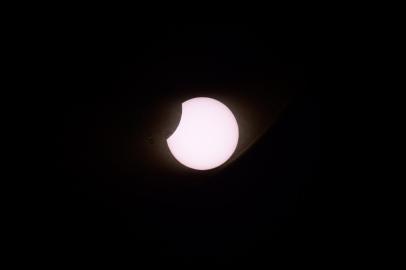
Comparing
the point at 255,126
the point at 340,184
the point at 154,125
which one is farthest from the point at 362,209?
the point at 154,125

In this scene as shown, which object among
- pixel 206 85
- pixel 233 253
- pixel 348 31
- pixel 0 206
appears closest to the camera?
pixel 206 85

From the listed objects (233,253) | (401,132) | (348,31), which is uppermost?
(348,31)

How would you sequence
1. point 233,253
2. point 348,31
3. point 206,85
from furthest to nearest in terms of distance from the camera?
point 233,253
point 348,31
point 206,85

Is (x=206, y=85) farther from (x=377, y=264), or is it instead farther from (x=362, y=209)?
(x=377, y=264)

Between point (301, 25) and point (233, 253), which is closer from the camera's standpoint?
point (301, 25)

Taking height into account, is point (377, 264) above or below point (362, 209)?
below

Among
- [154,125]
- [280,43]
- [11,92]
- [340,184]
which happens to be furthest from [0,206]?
[340,184]
